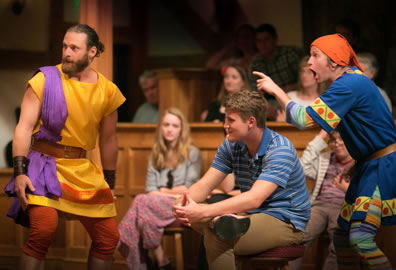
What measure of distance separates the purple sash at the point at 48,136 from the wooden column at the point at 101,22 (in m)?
1.23

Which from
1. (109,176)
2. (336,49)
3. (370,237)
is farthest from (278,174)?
(109,176)

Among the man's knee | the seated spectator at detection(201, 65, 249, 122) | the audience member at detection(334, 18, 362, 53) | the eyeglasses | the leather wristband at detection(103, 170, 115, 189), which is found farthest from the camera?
the seated spectator at detection(201, 65, 249, 122)

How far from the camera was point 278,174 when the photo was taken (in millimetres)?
3166

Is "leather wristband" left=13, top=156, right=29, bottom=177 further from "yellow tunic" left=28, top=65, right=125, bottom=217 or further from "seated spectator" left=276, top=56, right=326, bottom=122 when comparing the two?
"seated spectator" left=276, top=56, right=326, bottom=122

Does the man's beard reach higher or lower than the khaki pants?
higher

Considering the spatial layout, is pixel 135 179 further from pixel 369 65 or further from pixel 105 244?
pixel 369 65

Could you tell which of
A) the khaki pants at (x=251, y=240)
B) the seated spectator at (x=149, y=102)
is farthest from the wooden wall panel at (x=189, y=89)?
the khaki pants at (x=251, y=240)

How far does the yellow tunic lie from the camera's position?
10.7ft

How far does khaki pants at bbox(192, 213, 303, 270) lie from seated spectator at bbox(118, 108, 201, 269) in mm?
1561

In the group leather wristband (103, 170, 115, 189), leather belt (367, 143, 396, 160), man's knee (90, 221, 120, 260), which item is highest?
leather belt (367, 143, 396, 160)

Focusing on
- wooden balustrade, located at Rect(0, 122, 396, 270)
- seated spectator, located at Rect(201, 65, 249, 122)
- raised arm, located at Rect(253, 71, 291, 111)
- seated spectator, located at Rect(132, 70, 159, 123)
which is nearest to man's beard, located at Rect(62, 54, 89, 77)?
raised arm, located at Rect(253, 71, 291, 111)

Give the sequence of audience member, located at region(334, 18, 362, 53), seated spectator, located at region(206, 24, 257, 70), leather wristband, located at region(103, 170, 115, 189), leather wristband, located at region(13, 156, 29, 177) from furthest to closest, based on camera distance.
→ 1. seated spectator, located at region(206, 24, 257, 70)
2. audience member, located at region(334, 18, 362, 53)
3. leather wristband, located at region(103, 170, 115, 189)
4. leather wristband, located at region(13, 156, 29, 177)

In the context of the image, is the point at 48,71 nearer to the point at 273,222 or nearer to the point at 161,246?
the point at 273,222

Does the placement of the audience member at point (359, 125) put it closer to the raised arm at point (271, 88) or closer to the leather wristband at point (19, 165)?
the raised arm at point (271, 88)
